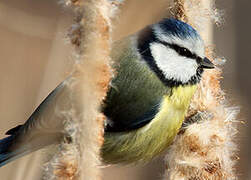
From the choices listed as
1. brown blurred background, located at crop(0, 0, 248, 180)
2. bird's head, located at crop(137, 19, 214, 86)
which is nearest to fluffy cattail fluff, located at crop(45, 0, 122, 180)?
brown blurred background, located at crop(0, 0, 248, 180)

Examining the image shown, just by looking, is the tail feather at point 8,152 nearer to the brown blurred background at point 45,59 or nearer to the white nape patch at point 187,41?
the brown blurred background at point 45,59

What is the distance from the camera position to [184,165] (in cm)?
82

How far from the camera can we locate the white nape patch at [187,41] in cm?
89

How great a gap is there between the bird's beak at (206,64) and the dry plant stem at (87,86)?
15.5 inches

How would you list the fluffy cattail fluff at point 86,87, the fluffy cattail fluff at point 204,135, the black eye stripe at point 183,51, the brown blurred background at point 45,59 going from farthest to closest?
1. the brown blurred background at point 45,59
2. the black eye stripe at point 183,51
3. the fluffy cattail fluff at point 204,135
4. the fluffy cattail fluff at point 86,87

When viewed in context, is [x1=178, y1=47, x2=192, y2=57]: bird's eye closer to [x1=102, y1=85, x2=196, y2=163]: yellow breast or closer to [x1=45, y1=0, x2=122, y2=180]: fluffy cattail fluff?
[x1=102, y1=85, x2=196, y2=163]: yellow breast

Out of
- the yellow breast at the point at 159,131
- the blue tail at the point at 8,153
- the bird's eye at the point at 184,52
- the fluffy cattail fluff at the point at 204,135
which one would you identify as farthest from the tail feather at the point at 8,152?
the bird's eye at the point at 184,52

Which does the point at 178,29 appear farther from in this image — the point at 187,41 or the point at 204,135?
the point at 204,135

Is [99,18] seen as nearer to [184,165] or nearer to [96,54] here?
[96,54]

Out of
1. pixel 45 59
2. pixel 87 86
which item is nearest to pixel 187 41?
pixel 87 86

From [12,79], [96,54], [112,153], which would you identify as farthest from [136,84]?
[12,79]

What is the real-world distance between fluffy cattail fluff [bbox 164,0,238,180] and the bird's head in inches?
1.9

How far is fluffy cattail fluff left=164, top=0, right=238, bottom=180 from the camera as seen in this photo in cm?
82

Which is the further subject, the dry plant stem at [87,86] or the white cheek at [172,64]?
the white cheek at [172,64]
